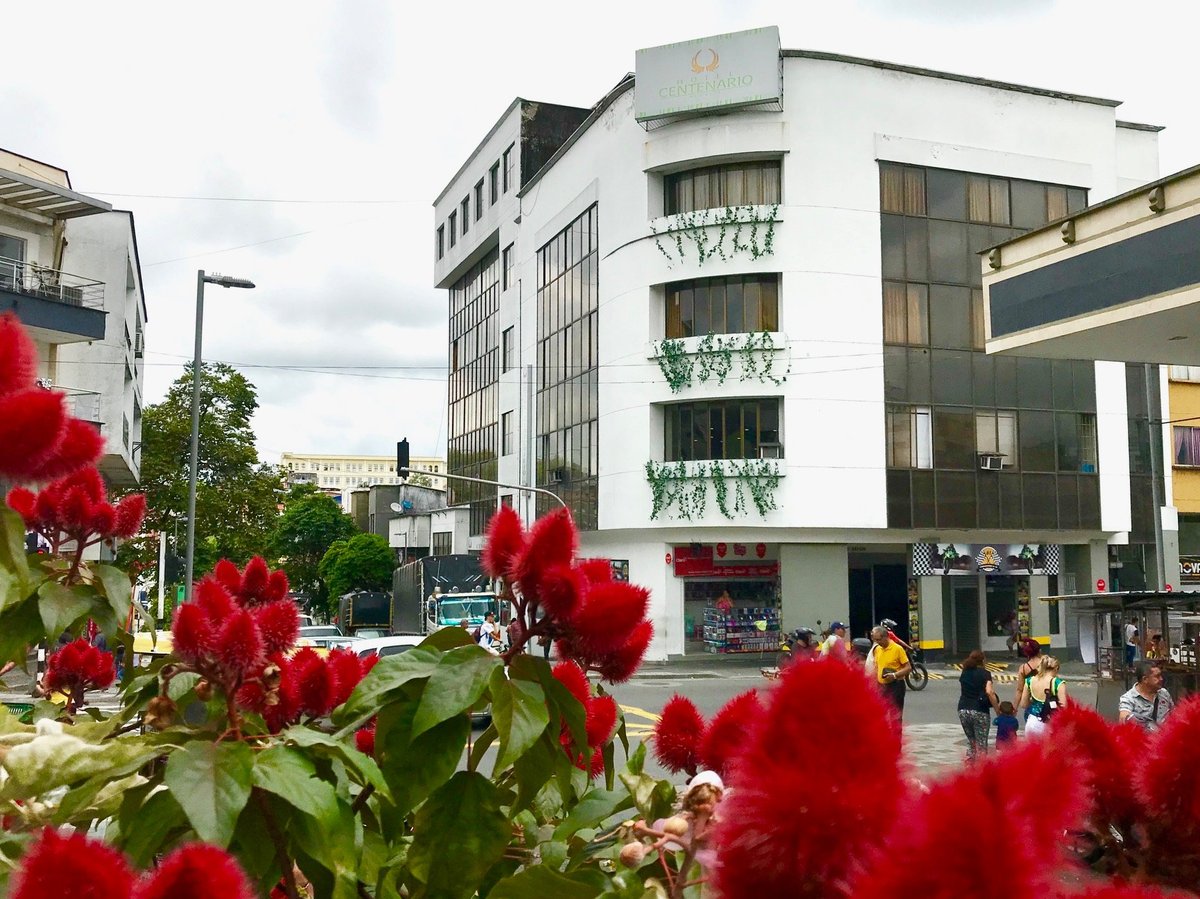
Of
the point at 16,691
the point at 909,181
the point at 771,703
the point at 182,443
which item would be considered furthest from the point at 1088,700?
the point at 182,443

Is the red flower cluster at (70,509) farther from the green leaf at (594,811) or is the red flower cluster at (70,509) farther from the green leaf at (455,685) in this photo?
the green leaf at (594,811)

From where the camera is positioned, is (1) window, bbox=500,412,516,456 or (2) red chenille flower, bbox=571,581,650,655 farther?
(1) window, bbox=500,412,516,456

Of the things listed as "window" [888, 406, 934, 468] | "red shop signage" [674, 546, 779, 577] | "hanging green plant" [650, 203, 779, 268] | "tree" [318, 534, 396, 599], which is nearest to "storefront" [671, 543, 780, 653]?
"red shop signage" [674, 546, 779, 577]

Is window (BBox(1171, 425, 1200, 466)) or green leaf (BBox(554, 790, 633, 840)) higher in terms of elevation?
window (BBox(1171, 425, 1200, 466))

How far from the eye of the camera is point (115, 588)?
2.05 metres

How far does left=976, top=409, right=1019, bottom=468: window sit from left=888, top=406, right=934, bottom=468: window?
5.26 feet

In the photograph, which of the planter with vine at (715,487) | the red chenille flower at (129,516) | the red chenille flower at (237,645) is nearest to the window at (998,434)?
the planter with vine at (715,487)

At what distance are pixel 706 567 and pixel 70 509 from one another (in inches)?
1167

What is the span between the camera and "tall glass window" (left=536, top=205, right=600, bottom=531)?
33719 millimetres

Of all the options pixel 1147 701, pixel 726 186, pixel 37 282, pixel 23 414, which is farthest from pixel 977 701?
pixel 726 186

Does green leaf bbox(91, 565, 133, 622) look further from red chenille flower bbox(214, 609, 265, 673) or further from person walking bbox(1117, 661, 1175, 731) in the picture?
person walking bbox(1117, 661, 1175, 731)

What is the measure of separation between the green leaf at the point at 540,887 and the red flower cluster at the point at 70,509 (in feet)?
4.43

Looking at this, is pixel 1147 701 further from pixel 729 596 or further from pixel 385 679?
pixel 729 596

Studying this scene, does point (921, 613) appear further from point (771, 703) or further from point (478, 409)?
point (771, 703)
